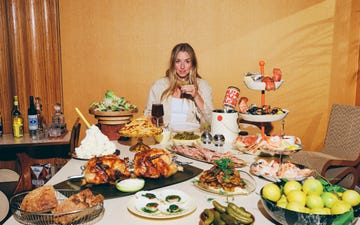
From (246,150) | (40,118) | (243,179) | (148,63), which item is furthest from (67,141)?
(243,179)

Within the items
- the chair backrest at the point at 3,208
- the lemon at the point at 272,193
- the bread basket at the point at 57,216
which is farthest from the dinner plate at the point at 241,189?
the chair backrest at the point at 3,208

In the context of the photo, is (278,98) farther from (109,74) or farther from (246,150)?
(246,150)

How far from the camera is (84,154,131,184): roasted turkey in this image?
5.22 feet

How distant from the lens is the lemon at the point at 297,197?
4.14 feet

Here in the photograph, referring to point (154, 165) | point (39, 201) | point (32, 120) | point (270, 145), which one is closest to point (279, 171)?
point (270, 145)

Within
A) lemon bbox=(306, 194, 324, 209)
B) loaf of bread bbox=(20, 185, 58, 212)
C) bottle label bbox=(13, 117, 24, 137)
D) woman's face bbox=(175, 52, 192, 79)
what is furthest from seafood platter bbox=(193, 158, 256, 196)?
bottle label bbox=(13, 117, 24, 137)

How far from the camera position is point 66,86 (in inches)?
166

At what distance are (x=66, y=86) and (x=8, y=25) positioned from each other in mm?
921

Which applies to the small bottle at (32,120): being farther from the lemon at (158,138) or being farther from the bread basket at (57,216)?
the bread basket at (57,216)

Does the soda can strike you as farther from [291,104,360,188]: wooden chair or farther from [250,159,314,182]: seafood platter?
[291,104,360,188]: wooden chair

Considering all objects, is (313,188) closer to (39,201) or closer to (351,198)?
(351,198)

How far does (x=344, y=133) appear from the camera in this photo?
11.4ft

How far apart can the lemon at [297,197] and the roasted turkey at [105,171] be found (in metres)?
0.76

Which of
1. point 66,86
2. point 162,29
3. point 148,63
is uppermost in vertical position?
point 162,29
